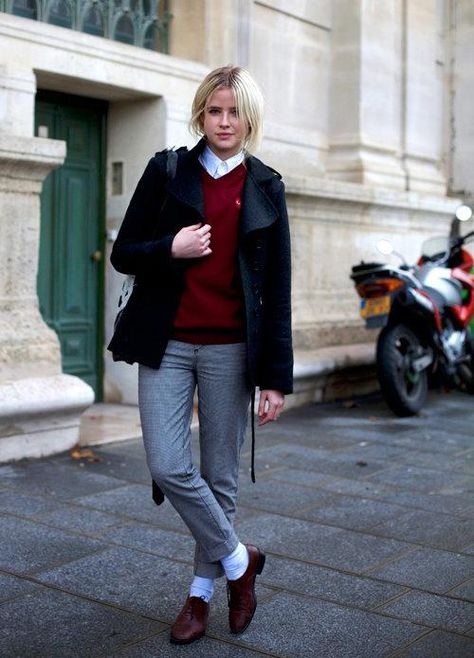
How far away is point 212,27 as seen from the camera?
8.25 m

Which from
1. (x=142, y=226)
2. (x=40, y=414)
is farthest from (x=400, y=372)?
(x=142, y=226)

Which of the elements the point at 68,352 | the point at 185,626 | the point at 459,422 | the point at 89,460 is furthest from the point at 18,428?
the point at 459,422

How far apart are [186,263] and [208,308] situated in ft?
Answer: 0.54

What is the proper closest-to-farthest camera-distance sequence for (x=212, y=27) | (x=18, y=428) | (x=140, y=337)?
1. (x=140, y=337)
2. (x=18, y=428)
3. (x=212, y=27)

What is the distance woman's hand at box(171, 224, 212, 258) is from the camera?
10.7ft

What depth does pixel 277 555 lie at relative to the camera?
14.6 feet

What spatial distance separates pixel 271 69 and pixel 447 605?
5946 millimetres

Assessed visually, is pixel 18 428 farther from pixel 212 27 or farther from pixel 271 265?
pixel 212 27

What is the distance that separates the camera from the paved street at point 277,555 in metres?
3.48

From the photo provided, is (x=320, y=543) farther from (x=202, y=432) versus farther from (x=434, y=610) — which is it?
(x=202, y=432)

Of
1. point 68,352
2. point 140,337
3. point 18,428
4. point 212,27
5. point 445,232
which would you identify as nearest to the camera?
point 140,337

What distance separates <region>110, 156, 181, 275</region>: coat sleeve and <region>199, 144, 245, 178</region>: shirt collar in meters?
0.14

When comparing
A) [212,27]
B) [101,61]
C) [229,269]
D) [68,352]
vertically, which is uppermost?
[212,27]

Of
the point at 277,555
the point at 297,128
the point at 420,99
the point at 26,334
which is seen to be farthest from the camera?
the point at 420,99
